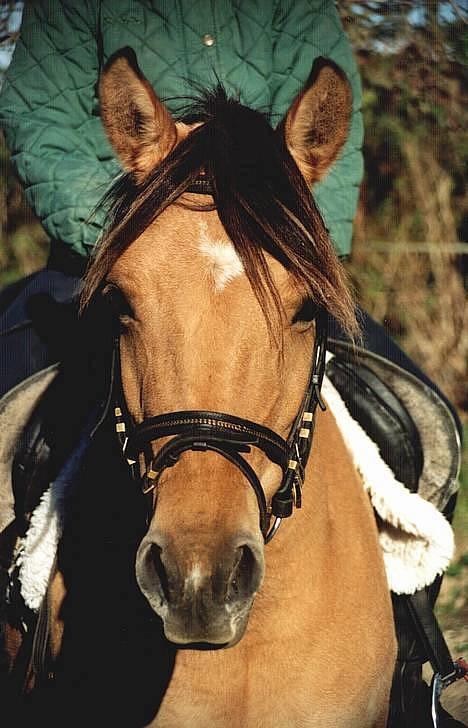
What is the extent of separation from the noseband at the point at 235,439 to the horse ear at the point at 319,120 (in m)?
0.44

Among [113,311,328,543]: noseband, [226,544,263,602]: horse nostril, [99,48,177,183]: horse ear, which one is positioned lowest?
[226,544,263,602]: horse nostril

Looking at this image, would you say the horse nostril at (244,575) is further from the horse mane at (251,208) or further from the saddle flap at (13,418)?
the saddle flap at (13,418)

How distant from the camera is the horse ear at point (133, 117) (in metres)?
2.02

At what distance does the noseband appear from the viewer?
172 cm

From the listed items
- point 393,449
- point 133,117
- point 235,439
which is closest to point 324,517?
point 393,449

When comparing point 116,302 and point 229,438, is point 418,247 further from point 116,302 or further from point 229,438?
point 229,438

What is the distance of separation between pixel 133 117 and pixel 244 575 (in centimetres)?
124

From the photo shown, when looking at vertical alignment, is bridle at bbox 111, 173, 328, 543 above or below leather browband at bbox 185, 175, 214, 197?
below

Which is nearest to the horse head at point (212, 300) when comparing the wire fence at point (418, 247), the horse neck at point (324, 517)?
the horse neck at point (324, 517)

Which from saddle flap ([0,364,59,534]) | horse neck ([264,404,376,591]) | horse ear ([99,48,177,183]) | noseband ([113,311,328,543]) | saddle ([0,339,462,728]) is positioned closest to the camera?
noseband ([113,311,328,543])

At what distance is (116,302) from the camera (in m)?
1.94

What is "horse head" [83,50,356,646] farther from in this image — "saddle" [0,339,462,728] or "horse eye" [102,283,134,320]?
"saddle" [0,339,462,728]

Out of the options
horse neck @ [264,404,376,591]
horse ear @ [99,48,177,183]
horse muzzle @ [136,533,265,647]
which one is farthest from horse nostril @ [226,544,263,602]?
horse ear @ [99,48,177,183]

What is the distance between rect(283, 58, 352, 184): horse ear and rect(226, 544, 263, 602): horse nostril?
3.51ft
